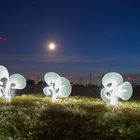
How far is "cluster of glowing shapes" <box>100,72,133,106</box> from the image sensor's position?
30.2 m

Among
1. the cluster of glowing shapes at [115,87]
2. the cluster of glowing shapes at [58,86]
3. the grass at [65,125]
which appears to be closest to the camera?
the grass at [65,125]

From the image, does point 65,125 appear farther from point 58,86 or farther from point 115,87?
point 58,86

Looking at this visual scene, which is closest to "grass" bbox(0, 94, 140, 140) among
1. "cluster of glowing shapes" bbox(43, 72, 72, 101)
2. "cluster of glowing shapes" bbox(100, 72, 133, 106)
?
"cluster of glowing shapes" bbox(100, 72, 133, 106)

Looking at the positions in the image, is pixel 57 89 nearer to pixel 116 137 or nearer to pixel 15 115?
pixel 15 115

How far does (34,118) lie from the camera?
2339 centimetres

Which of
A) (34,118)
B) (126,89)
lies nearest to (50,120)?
(34,118)

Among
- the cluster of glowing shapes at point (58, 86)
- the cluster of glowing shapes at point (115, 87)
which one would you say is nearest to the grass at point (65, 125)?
the cluster of glowing shapes at point (115, 87)

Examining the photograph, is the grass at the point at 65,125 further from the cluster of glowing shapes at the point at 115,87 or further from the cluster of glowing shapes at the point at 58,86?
the cluster of glowing shapes at the point at 58,86

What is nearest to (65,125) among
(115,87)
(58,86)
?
(115,87)

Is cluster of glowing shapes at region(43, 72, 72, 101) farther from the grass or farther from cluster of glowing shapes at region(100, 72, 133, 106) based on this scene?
the grass

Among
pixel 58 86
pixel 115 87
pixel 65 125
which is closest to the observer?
pixel 65 125

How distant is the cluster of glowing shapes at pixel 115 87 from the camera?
99.2 feet

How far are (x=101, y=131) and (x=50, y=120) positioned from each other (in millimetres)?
3551

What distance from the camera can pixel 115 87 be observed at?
3072 centimetres
